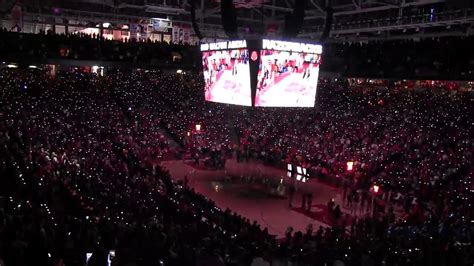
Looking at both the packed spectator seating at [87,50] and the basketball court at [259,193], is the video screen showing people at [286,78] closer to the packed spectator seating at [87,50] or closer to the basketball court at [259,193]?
the basketball court at [259,193]

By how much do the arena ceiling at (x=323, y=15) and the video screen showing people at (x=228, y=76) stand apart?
669 cm

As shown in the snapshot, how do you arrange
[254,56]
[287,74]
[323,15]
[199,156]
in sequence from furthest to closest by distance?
[323,15], [199,156], [287,74], [254,56]

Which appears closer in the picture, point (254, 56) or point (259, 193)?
point (254, 56)

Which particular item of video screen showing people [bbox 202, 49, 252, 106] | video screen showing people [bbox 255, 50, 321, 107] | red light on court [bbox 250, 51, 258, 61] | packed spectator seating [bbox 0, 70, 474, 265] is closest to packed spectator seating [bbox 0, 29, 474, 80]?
packed spectator seating [bbox 0, 70, 474, 265]

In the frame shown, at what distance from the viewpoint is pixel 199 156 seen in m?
29.8

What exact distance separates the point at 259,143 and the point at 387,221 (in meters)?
16.8

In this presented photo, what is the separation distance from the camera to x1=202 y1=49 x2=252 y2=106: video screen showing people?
20.3 meters

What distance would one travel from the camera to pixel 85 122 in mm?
28297

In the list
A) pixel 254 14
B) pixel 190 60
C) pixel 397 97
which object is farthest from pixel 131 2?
pixel 397 97

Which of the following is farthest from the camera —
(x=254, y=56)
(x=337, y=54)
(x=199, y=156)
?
(x=337, y=54)

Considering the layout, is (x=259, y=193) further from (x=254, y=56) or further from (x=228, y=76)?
(x=254, y=56)

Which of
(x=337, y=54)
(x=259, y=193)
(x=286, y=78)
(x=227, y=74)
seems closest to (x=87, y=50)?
(x=227, y=74)

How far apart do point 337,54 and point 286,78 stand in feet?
45.2

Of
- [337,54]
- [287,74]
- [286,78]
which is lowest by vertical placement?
[286,78]
